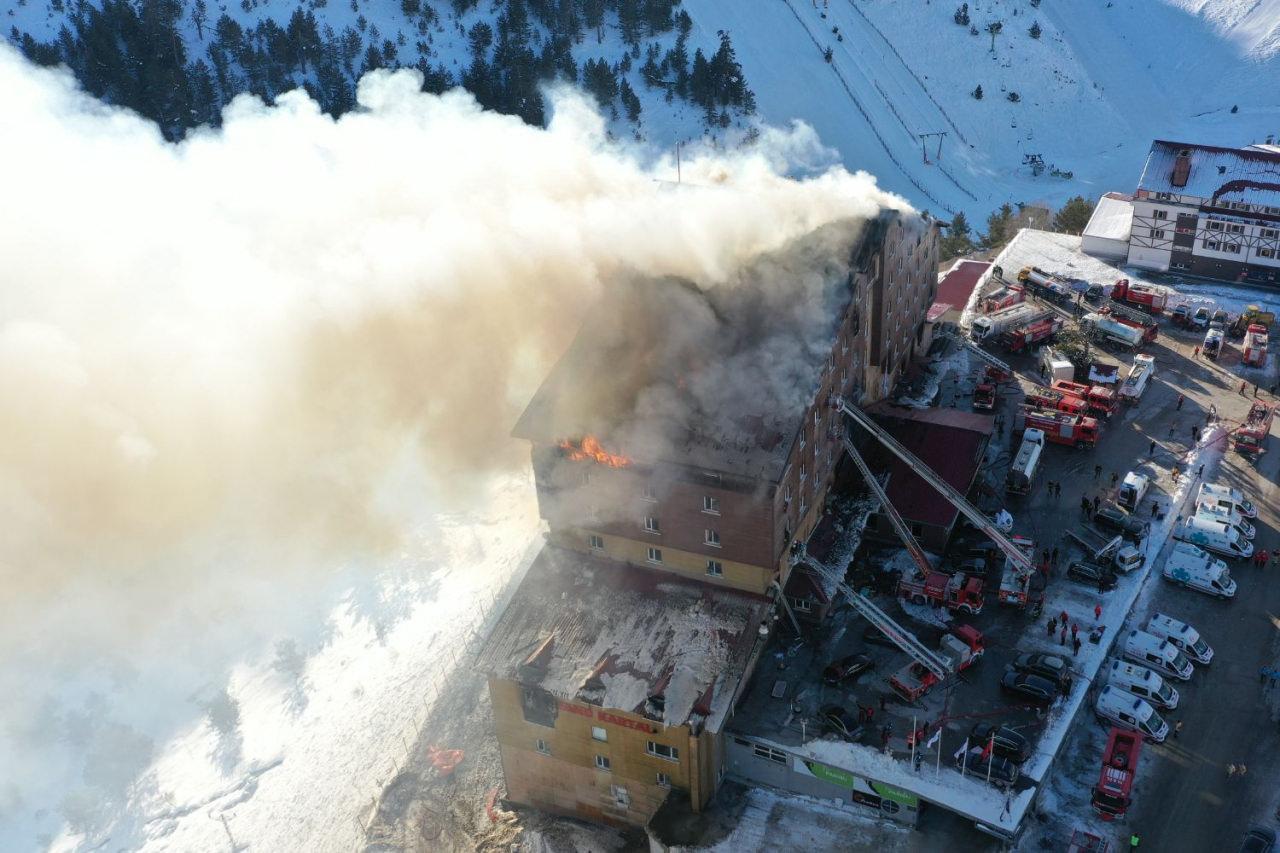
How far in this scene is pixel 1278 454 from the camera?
141 ft

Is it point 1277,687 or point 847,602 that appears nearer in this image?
point 1277,687

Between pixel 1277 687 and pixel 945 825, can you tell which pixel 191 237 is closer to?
→ pixel 945 825

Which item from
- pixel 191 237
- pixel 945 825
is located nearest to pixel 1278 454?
pixel 945 825

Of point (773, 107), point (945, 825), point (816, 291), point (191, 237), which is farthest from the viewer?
point (773, 107)

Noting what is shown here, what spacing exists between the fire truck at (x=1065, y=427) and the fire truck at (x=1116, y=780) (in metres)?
16.1

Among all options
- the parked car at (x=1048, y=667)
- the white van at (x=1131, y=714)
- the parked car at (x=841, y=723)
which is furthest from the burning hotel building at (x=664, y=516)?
the white van at (x=1131, y=714)

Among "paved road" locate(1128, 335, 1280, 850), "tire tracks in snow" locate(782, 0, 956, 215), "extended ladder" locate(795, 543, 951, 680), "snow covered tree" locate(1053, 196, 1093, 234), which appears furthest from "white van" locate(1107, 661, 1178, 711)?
"tire tracks in snow" locate(782, 0, 956, 215)

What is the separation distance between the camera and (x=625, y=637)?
33000mm

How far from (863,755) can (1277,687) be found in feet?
44.4

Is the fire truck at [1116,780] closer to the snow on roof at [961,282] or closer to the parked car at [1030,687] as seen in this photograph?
the parked car at [1030,687]

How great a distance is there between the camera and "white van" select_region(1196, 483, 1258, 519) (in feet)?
130

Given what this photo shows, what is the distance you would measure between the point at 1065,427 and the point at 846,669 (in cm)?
1733

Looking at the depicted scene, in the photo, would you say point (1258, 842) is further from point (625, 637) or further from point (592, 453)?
point (592, 453)

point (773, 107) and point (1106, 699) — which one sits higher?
point (773, 107)
